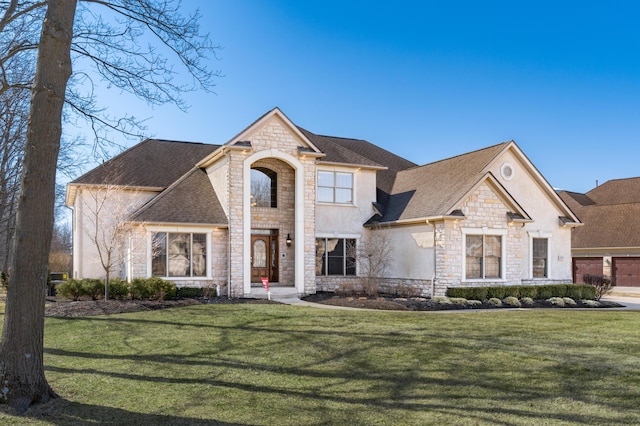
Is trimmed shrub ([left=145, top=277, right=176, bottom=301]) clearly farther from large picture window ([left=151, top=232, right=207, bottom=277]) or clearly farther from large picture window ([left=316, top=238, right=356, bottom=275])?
large picture window ([left=316, top=238, right=356, bottom=275])

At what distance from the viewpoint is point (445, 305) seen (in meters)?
18.5

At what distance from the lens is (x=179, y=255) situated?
21203 mm

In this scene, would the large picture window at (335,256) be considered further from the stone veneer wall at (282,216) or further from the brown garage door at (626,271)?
the brown garage door at (626,271)

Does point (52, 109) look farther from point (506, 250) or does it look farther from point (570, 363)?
point (506, 250)

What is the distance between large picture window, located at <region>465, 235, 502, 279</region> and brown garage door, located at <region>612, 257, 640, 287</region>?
1438cm

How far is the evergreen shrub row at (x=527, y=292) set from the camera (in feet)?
66.8

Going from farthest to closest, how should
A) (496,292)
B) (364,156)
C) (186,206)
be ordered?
(364,156) < (186,206) < (496,292)

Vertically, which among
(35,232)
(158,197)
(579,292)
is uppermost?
(158,197)

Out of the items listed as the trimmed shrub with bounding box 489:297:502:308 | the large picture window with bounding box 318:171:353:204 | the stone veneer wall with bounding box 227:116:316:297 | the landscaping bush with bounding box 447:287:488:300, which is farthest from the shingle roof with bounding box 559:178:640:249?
the stone veneer wall with bounding box 227:116:316:297

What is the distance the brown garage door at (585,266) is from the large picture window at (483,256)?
14189 mm

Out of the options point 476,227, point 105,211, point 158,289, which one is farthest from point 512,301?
point 105,211

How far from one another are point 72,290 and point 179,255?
13.2 ft

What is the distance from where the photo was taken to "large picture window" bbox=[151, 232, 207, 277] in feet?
68.4

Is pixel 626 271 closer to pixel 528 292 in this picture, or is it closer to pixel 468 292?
pixel 528 292
